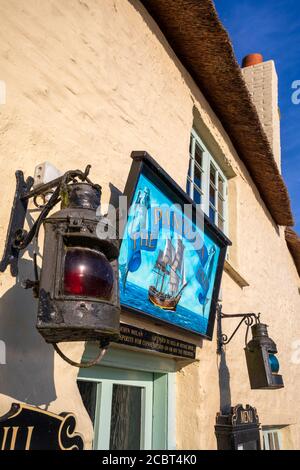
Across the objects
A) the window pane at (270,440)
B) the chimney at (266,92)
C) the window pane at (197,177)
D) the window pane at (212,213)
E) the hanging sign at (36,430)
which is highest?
the chimney at (266,92)

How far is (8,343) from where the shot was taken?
1.77 m

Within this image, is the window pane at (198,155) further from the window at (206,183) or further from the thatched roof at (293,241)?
the thatched roof at (293,241)

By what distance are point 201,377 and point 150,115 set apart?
201 centimetres

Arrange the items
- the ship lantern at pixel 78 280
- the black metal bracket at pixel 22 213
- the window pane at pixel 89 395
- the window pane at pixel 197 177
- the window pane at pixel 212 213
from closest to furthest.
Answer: the ship lantern at pixel 78 280 < the black metal bracket at pixel 22 213 < the window pane at pixel 89 395 < the window pane at pixel 197 177 < the window pane at pixel 212 213

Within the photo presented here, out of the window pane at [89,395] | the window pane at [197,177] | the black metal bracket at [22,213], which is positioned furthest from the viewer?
the window pane at [197,177]

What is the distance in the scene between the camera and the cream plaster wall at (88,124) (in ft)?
6.16

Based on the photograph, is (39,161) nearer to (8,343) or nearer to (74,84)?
(74,84)

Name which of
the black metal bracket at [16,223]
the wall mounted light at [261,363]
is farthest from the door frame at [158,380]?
the black metal bracket at [16,223]

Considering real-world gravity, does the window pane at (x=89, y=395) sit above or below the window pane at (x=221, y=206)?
below

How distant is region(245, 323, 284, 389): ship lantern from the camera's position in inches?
139

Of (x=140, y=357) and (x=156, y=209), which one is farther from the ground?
(x=156, y=209)

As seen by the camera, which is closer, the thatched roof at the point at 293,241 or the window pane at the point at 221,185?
the window pane at the point at 221,185
